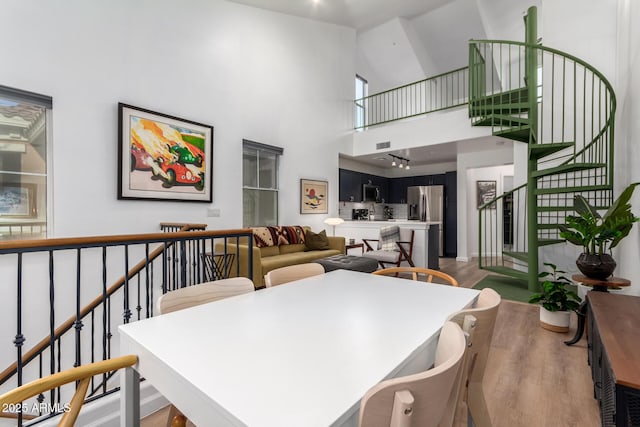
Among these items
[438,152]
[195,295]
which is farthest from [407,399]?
[438,152]

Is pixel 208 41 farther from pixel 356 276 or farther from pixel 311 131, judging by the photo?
pixel 356 276

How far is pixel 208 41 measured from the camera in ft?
14.2

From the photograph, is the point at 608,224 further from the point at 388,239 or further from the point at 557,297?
the point at 388,239

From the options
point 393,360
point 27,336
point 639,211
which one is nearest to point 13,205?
point 27,336

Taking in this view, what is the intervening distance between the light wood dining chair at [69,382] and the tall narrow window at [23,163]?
9.64ft

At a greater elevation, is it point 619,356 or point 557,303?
point 619,356

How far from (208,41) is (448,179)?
6.10m

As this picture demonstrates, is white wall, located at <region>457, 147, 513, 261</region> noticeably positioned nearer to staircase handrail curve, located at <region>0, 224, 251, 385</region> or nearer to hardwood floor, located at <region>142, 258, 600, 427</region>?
hardwood floor, located at <region>142, 258, 600, 427</region>

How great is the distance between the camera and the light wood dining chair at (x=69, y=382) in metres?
0.72

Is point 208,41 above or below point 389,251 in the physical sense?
above

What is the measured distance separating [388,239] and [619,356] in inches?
174

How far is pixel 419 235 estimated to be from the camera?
5.52m

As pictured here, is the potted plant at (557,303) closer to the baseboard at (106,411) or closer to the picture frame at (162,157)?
the baseboard at (106,411)

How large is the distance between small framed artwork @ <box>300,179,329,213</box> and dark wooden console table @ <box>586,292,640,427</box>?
14.8ft
